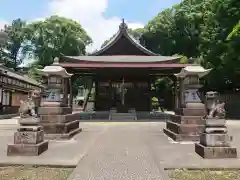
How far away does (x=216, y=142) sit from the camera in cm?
804

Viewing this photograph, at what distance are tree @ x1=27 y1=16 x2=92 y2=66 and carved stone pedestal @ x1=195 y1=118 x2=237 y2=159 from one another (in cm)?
4430

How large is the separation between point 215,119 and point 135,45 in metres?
23.9

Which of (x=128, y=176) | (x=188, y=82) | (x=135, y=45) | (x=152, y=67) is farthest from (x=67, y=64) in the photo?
(x=128, y=176)

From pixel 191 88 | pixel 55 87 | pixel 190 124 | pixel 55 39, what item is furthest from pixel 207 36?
pixel 55 39

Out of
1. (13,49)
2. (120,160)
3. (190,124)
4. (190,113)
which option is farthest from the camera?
(13,49)

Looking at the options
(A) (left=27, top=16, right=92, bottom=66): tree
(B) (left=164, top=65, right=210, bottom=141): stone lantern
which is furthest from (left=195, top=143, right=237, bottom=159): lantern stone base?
(A) (left=27, top=16, right=92, bottom=66): tree

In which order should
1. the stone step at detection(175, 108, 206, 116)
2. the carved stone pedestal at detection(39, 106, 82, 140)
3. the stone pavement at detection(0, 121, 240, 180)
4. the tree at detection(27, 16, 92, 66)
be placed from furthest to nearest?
the tree at detection(27, 16, 92, 66) < the carved stone pedestal at detection(39, 106, 82, 140) < the stone step at detection(175, 108, 206, 116) < the stone pavement at detection(0, 121, 240, 180)

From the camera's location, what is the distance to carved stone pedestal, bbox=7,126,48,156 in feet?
26.7

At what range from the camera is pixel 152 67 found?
24.8 meters

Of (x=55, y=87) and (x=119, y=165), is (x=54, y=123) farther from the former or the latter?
(x=119, y=165)

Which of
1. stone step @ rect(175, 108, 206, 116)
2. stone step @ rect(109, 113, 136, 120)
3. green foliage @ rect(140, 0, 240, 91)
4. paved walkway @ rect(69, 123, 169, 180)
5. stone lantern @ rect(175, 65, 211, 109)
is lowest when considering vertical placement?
paved walkway @ rect(69, 123, 169, 180)

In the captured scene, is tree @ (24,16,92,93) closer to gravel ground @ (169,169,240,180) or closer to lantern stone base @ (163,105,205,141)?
lantern stone base @ (163,105,205,141)

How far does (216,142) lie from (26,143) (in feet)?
17.4

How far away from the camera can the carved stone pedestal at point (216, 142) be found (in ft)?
26.0
